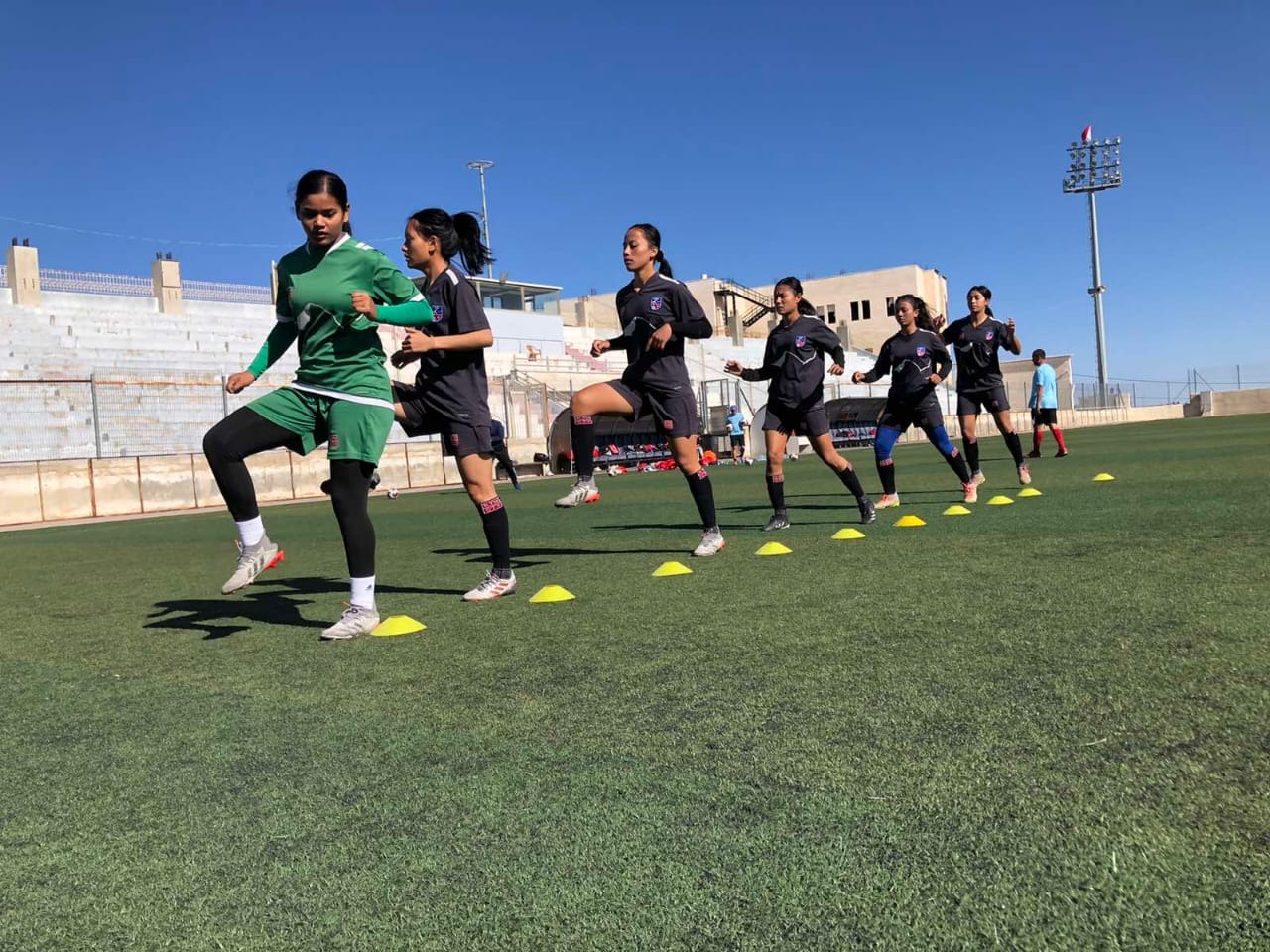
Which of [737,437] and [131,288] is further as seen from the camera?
[131,288]

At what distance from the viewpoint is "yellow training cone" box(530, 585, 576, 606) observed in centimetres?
463

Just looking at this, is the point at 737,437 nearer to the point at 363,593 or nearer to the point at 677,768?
the point at 363,593

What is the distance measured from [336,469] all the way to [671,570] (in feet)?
6.36

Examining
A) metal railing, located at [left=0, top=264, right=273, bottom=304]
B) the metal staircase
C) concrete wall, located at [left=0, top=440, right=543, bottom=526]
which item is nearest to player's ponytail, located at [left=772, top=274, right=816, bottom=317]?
concrete wall, located at [left=0, top=440, right=543, bottom=526]

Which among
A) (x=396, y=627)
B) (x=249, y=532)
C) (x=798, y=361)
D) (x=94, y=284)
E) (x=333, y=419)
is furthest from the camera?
(x=94, y=284)

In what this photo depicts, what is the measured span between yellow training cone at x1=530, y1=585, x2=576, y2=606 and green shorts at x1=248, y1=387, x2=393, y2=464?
40.4 inches

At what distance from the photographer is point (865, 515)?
762 centimetres

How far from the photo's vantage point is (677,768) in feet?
7.07

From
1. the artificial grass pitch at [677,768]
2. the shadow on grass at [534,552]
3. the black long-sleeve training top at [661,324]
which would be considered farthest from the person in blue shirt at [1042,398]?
the artificial grass pitch at [677,768]

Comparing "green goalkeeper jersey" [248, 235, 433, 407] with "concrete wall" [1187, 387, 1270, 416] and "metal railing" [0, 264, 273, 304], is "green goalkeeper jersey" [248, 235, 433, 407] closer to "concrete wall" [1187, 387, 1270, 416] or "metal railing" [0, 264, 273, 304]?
"metal railing" [0, 264, 273, 304]

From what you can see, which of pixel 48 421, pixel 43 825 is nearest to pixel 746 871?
pixel 43 825

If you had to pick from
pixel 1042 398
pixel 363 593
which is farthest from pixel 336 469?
pixel 1042 398

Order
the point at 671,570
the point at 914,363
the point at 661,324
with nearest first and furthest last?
the point at 671,570 → the point at 661,324 → the point at 914,363

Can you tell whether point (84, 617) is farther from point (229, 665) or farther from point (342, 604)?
point (229, 665)
